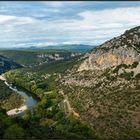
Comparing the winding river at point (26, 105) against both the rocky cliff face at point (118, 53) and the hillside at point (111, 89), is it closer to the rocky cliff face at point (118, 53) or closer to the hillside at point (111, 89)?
the hillside at point (111, 89)

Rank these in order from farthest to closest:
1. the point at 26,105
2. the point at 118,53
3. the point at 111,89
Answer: the point at 118,53 → the point at 26,105 → the point at 111,89

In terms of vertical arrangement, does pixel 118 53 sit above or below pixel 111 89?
above

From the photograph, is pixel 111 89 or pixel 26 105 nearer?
pixel 111 89

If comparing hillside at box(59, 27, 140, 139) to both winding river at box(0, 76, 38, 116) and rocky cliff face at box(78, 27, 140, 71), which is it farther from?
winding river at box(0, 76, 38, 116)

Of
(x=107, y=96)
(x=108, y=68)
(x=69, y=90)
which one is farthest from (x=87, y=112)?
(x=108, y=68)

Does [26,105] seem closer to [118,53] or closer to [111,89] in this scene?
[111,89]

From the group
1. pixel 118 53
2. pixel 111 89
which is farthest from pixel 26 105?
pixel 118 53

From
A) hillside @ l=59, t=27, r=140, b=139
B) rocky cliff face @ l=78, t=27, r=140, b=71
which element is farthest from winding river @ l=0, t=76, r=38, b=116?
rocky cliff face @ l=78, t=27, r=140, b=71
